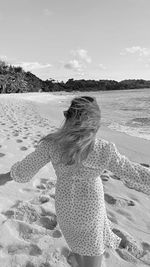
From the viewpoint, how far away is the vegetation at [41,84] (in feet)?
230

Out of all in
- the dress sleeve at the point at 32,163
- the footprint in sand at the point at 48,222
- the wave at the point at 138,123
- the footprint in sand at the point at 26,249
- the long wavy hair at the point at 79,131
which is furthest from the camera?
the wave at the point at 138,123

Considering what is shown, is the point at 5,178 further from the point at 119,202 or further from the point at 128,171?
the point at 119,202

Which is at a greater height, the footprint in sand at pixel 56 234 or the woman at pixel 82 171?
the woman at pixel 82 171

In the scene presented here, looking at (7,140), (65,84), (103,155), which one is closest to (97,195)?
(103,155)

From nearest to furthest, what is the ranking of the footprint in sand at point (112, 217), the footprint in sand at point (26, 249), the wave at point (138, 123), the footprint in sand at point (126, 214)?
the footprint in sand at point (26, 249) < the footprint in sand at point (112, 217) < the footprint in sand at point (126, 214) < the wave at point (138, 123)

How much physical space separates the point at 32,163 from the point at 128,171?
1.92ft

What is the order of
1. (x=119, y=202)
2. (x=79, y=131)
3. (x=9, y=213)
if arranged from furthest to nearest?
(x=119, y=202), (x=9, y=213), (x=79, y=131)

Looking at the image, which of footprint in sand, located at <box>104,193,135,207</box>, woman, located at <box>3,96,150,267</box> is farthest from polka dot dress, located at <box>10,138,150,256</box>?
footprint in sand, located at <box>104,193,135,207</box>

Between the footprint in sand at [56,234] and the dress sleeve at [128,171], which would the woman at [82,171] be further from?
the footprint in sand at [56,234]

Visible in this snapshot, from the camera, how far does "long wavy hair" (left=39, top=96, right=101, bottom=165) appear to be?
179cm

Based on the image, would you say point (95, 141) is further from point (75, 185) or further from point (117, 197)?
point (117, 197)

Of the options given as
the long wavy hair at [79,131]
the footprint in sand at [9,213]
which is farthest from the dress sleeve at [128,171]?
the footprint in sand at [9,213]

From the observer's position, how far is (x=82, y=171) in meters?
1.86

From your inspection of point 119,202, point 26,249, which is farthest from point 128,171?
point 119,202
